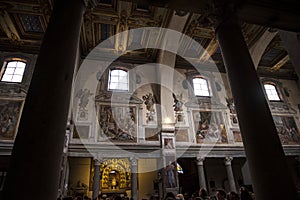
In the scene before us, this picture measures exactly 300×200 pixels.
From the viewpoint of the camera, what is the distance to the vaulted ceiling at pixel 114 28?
9.45m

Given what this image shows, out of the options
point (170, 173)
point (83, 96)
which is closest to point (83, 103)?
point (83, 96)

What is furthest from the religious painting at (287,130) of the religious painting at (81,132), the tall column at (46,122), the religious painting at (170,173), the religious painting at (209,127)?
the tall column at (46,122)

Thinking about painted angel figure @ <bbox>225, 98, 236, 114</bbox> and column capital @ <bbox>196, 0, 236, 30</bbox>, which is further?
painted angel figure @ <bbox>225, 98, 236, 114</bbox>

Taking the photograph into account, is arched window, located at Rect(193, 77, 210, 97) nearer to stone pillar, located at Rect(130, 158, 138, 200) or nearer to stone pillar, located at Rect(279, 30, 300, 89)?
stone pillar, located at Rect(130, 158, 138, 200)

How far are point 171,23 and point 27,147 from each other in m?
9.26

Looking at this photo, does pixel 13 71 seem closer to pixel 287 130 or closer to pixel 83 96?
pixel 83 96

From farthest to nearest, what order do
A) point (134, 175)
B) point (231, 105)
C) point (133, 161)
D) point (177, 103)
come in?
point (231, 105)
point (177, 103)
point (133, 161)
point (134, 175)

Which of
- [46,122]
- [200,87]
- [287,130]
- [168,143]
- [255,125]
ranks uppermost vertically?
[200,87]

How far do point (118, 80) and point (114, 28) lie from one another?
2959 mm

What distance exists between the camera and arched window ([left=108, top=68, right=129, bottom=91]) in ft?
39.6

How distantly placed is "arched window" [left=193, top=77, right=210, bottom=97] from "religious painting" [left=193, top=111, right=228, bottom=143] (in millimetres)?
1382

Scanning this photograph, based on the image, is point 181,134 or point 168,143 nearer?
point 168,143

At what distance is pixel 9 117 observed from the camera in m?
9.73

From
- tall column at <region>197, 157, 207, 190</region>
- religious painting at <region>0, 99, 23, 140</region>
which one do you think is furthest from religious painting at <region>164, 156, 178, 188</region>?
religious painting at <region>0, 99, 23, 140</region>
